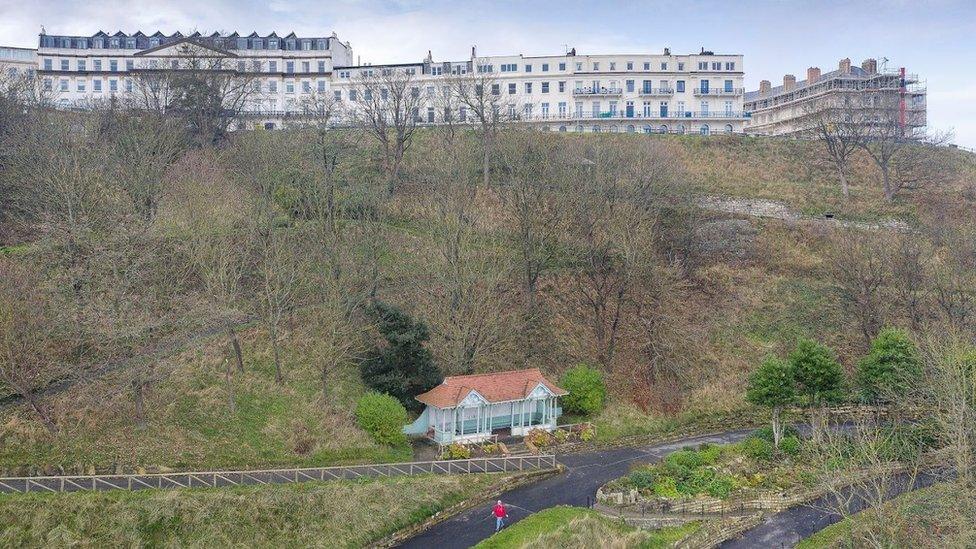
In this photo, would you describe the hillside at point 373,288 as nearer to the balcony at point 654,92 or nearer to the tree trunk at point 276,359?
the tree trunk at point 276,359

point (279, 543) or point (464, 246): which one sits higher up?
point (464, 246)

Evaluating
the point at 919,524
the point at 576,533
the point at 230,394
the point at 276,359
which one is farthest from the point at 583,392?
the point at 230,394

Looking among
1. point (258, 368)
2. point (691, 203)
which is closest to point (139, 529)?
point (258, 368)

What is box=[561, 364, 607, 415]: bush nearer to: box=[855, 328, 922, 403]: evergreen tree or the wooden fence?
the wooden fence

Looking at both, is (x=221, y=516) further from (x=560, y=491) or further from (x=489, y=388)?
(x=489, y=388)

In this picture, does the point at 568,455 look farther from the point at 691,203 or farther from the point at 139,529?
the point at 691,203
